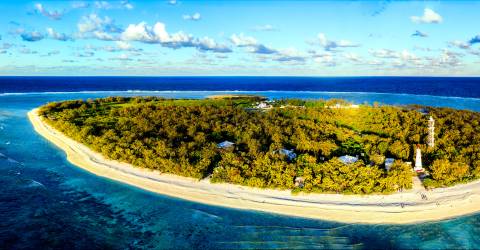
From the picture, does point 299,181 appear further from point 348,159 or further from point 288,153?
point 348,159

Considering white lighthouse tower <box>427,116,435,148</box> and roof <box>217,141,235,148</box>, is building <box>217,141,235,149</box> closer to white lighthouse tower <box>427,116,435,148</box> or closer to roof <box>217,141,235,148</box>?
roof <box>217,141,235,148</box>

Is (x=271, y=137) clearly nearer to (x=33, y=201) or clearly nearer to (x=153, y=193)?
(x=153, y=193)

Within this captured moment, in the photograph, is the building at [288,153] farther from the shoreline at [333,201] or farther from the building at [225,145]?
the shoreline at [333,201]

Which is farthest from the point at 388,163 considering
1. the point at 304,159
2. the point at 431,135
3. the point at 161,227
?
the point at 161,227

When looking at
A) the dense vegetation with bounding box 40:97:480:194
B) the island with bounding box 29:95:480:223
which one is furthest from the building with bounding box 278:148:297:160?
the dense vegetation with bounding box 40:97:480:194

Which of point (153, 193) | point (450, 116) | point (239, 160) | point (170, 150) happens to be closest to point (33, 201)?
point (153, 193)

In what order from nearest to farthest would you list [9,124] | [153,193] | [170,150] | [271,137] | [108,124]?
[153,193] < [170,150] < [271,137] < [108,124] < [9,124]
